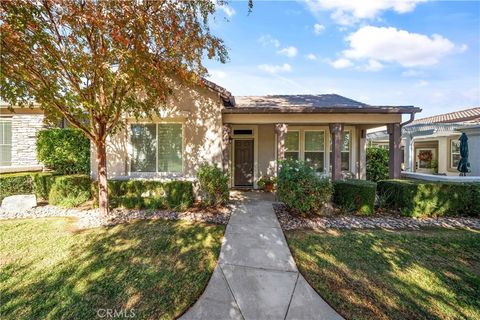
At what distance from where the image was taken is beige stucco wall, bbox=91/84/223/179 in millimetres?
7840

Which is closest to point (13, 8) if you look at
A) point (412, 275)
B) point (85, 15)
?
point (85, 15)

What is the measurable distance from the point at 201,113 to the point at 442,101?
33097 millimetres

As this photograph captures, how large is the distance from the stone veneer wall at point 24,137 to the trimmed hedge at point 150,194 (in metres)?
6.42

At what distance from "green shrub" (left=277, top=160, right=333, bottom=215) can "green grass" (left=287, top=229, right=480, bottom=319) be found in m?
0.99

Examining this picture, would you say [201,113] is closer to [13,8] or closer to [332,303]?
[13,8]

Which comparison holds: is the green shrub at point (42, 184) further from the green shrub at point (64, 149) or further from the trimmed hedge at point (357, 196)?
the trimmed hedge at point (357, 196)

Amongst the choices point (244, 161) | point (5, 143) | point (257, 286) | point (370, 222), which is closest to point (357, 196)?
point (370, 222)

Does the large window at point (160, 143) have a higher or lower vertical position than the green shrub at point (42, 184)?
higher

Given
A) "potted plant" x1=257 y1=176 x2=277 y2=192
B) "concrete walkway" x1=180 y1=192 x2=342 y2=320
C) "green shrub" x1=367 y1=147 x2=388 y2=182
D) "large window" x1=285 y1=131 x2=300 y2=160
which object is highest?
"large window" x1=285 y1=131 x2=300 y2=160

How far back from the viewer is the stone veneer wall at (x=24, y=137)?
1025 cm

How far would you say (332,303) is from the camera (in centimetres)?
306

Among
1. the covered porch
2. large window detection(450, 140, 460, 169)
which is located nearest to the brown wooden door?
the covered porch

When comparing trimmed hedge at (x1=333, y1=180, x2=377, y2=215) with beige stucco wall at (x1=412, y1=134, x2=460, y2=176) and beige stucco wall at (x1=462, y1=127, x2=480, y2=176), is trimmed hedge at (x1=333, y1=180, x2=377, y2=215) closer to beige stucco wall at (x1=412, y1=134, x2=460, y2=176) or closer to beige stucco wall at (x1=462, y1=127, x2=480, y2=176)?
beige stucco wall at (x1=462, y1=127, x2=480, y2=176)

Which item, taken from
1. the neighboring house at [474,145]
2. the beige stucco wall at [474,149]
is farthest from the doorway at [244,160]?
the beige stucco wall at [474,149]
